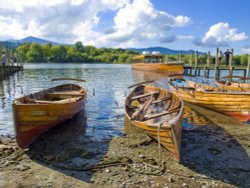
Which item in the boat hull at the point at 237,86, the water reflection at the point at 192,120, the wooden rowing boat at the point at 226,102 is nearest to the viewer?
the water reflection at the point at 192,120

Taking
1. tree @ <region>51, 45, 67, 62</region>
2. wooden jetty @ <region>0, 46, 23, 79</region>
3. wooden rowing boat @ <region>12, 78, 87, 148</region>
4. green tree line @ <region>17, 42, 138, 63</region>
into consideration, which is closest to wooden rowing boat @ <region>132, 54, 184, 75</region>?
wooden jetty @ <region>0, 46, 23, 79</region>

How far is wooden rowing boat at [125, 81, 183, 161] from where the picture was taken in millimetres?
7125

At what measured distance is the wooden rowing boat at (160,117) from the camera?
7.12m

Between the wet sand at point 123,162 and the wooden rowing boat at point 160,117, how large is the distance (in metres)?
0.64

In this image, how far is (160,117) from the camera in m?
10.9

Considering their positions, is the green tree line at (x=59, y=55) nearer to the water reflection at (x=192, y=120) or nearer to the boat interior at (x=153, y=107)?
the boat interior at (x=153, y=107)

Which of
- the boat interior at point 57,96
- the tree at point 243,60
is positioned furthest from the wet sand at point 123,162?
the tree at point 243,60

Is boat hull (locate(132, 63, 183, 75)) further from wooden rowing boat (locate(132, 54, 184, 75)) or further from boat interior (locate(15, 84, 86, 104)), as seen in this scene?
boat interior (locate(15, 84, 86, 104))

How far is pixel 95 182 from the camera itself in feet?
20.5

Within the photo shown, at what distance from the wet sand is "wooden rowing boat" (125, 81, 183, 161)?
0.64 meters

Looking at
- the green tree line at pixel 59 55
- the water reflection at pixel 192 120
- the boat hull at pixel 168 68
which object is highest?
the green tree line at pixel 59 55

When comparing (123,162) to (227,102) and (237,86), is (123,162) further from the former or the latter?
(237,86)

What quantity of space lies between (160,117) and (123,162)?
3.97 meters

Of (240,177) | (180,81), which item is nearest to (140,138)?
(240,177)
